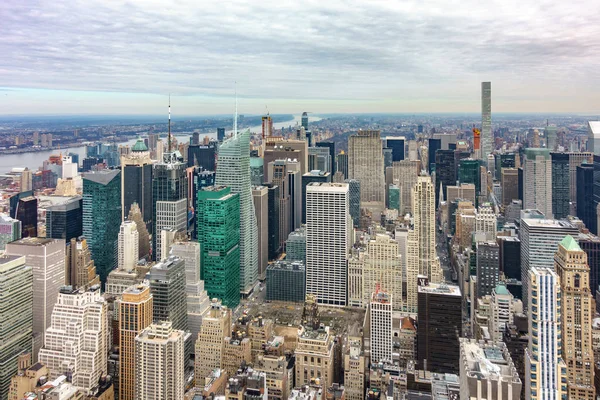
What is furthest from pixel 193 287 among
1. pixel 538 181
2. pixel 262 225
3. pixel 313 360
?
pixel 538 181

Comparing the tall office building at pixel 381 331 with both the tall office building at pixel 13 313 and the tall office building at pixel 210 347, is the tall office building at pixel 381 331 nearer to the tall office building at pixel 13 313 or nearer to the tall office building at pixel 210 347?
the tall office building at pixel 210 347

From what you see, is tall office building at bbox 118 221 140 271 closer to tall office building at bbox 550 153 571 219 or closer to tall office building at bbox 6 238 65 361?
tall office building at bbox 6 238 65 361

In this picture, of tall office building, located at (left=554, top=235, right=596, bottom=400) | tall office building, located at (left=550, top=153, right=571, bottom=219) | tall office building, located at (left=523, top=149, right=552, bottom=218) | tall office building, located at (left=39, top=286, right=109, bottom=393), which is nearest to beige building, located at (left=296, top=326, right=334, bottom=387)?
tall office building, located at (left=39, top=286, right=109, bottom=393)

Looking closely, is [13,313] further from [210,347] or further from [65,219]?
[65,219]

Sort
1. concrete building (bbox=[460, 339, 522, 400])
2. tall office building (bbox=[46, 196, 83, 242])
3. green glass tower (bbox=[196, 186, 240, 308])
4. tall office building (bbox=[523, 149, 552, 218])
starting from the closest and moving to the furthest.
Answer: concrete building (bbox=[460, 339, 522, 400]), green glass tower (bbox=[196, 186, 240, 308]), tall office building (bbox=[46, 196, 83, 242]), tall office building (bbox=[523, 149, 552, 218])

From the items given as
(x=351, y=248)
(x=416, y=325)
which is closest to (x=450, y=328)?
(x=416, y=325)

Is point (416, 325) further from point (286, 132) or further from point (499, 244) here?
point (286, 132)

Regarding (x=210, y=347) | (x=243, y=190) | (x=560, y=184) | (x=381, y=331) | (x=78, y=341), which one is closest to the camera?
(x=78, y=341)
